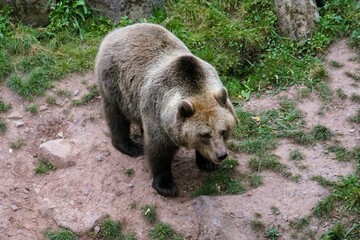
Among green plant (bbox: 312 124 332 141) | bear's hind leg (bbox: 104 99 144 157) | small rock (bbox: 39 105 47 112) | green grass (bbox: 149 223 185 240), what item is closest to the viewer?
green grass (bbox: 149 223 185 240)

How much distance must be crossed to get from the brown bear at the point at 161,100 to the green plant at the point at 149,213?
22 cm

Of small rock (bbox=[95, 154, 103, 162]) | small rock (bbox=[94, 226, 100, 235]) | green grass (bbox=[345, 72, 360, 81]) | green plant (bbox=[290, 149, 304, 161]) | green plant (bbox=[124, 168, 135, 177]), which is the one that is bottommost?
small rock (bbox=[94, 226, 100, 235])

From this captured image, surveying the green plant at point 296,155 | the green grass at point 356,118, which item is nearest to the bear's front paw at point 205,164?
the green plant at point 296,155

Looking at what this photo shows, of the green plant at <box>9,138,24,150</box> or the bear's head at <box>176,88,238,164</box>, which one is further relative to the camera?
the green plant at <box>9,138,24,150</box>

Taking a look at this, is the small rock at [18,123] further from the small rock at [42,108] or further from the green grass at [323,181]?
the green grass at [323,181]

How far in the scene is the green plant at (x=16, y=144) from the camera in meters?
7.44

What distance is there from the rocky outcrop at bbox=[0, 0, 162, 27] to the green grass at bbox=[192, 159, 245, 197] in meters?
3.52

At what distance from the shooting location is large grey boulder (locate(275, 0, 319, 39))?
850 cm

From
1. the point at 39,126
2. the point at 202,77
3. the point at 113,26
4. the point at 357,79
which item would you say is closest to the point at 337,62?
the point at 357,79

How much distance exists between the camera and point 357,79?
779 centimetres

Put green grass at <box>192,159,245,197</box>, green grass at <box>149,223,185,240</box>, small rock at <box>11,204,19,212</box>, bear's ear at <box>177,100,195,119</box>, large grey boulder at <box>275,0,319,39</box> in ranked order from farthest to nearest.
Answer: large grey boulder at <box>275,0,319,39</box>
small rock at <box>11,204,19,212</box>
green grass at <box>192,159,245,197</box>
green grass at <box>149,223,185,240</box>
bear's ear at <box>177,100,195,119</box>

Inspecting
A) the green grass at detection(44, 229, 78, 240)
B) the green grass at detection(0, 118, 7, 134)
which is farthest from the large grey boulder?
the green grass at detection(44, 229, 78, 240)

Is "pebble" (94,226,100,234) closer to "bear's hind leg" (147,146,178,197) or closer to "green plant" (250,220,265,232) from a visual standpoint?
"bear's hind leg" (147,146,178,197)

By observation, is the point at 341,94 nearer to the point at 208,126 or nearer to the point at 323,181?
the point at 323,181
